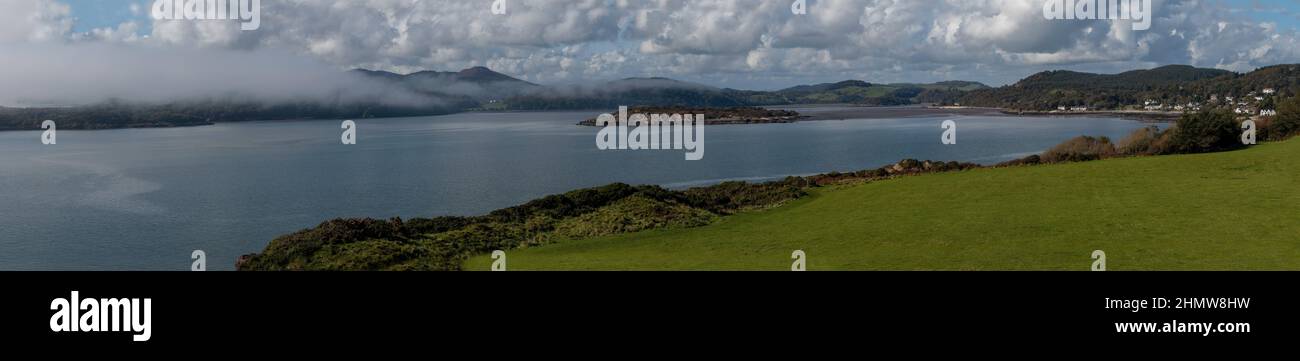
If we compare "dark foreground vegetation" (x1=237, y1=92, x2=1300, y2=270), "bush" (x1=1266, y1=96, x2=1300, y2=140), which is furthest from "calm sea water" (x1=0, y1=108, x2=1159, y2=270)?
"bush" (x1=1266, y1=96, x2=1300, y2=140)

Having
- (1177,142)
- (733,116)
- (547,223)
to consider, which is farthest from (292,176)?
(733,116)

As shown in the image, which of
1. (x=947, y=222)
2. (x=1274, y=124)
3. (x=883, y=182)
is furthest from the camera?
(x=1274, y=124)

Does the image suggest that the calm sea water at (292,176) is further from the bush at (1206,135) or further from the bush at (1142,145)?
the bush at (1206,135)

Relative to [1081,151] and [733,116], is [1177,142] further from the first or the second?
[733,116]

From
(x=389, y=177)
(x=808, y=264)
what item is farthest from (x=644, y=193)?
(x=389, y=177)

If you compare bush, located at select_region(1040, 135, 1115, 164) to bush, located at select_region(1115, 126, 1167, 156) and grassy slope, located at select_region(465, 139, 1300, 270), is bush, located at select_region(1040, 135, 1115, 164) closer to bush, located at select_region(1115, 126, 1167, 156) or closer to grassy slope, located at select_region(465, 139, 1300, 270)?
bush, located at select_region(1115, 126, 1167, 156)

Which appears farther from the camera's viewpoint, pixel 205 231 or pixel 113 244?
pixel 205 231
